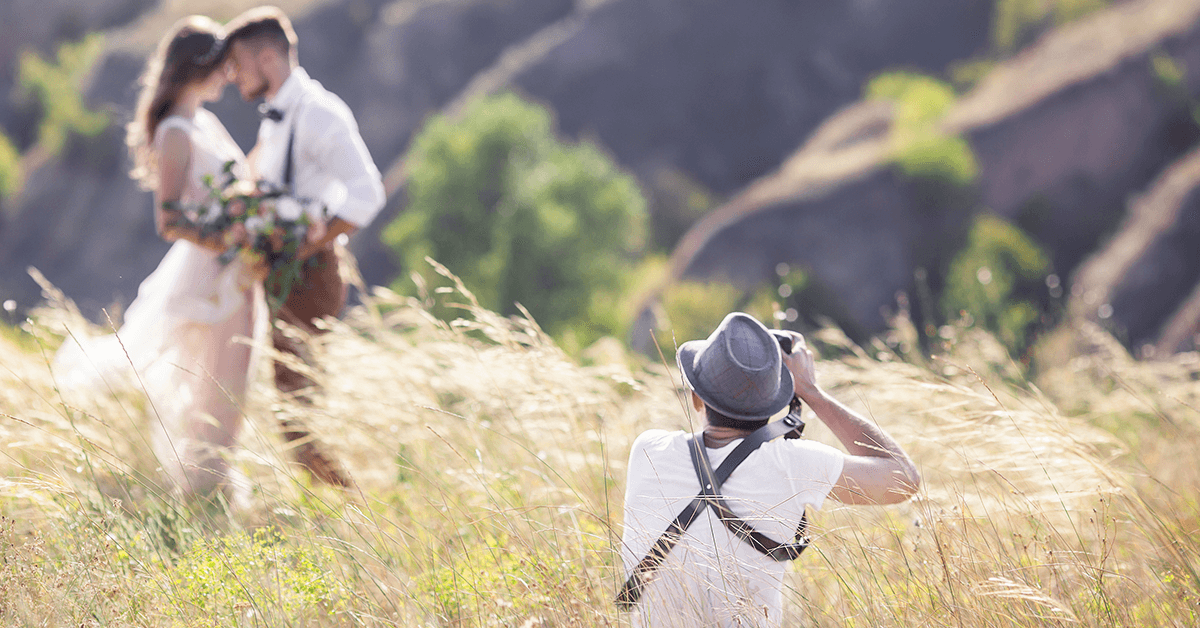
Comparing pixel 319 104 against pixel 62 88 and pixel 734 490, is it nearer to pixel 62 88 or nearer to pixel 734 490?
pixel 734 490

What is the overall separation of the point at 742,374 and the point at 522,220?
2531cm

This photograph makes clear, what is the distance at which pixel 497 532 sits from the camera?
2314 millimetres

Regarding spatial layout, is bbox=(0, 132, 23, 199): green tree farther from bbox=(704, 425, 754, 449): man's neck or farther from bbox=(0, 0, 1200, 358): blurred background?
bbox=(704, 425, 754, 449): man's neck

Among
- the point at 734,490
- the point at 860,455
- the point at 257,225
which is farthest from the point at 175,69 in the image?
the point at 860,455

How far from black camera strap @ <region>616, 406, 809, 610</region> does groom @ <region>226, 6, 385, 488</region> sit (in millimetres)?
1974

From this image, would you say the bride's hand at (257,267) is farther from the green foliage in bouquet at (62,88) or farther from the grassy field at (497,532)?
the green foliage in bouquet at (62,88)

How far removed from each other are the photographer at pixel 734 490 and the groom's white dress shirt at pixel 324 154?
2.04 meters

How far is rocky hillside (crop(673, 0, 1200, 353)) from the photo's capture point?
21.0 metres

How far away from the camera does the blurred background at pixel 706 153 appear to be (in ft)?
76.7

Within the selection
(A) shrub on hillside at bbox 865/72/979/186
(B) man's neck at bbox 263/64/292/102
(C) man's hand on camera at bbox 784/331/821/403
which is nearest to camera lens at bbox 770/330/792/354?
(C) man's hand on camera at bbox 784/331/821/403

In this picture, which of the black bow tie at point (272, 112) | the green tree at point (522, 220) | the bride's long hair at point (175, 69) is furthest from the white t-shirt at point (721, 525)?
the green tree at point (522, 220)

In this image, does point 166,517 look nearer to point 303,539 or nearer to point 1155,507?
point 303,539

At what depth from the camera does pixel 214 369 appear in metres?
3.29

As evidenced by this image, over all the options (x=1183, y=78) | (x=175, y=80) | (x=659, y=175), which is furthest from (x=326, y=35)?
(x=175, y=80)
